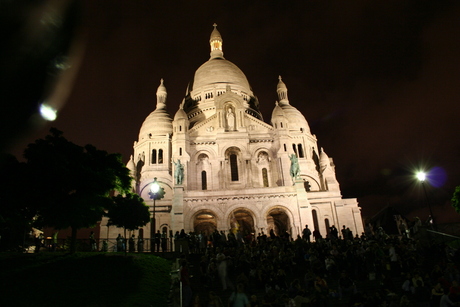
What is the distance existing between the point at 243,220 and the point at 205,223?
4.05m

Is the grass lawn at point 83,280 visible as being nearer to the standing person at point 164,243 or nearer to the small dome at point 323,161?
the standing person at point 164,243

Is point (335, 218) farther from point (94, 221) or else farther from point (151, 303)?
point (151, 303)

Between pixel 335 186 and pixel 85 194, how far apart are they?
108ft

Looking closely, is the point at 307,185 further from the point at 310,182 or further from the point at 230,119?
the point at 230,119

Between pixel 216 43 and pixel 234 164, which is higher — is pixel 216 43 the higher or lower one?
the higher one

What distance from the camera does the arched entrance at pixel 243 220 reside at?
34.5 meters

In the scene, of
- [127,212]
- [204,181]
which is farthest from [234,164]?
[127,212]

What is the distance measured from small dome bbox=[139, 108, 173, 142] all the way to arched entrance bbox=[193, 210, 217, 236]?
16.9 metres

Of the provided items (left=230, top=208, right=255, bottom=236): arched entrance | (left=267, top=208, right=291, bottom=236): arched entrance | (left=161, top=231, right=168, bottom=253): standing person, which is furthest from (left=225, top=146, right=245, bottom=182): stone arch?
(left=161, top=231, right=168, bottom=253): standing person

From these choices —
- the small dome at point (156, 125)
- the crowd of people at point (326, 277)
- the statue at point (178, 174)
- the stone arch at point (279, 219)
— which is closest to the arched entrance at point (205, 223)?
the statue at point (178, 174)

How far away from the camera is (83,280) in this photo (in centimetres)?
1647

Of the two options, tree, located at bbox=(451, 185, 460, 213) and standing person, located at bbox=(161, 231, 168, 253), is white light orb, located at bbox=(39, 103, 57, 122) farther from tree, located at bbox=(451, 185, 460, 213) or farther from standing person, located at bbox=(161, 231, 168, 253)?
tree, located at bbox=(451, 185, 460, 213)

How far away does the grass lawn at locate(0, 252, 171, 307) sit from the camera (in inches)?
563

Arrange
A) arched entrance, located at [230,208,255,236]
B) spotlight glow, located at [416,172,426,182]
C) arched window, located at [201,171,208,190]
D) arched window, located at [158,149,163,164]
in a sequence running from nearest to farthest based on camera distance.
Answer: spotlight glow, located at [416,172,426,182]
arched entrance, located at [230,208,255,236]
arched window, located at [201,171,208,190]
arched window, located at [158,149,163,164]
